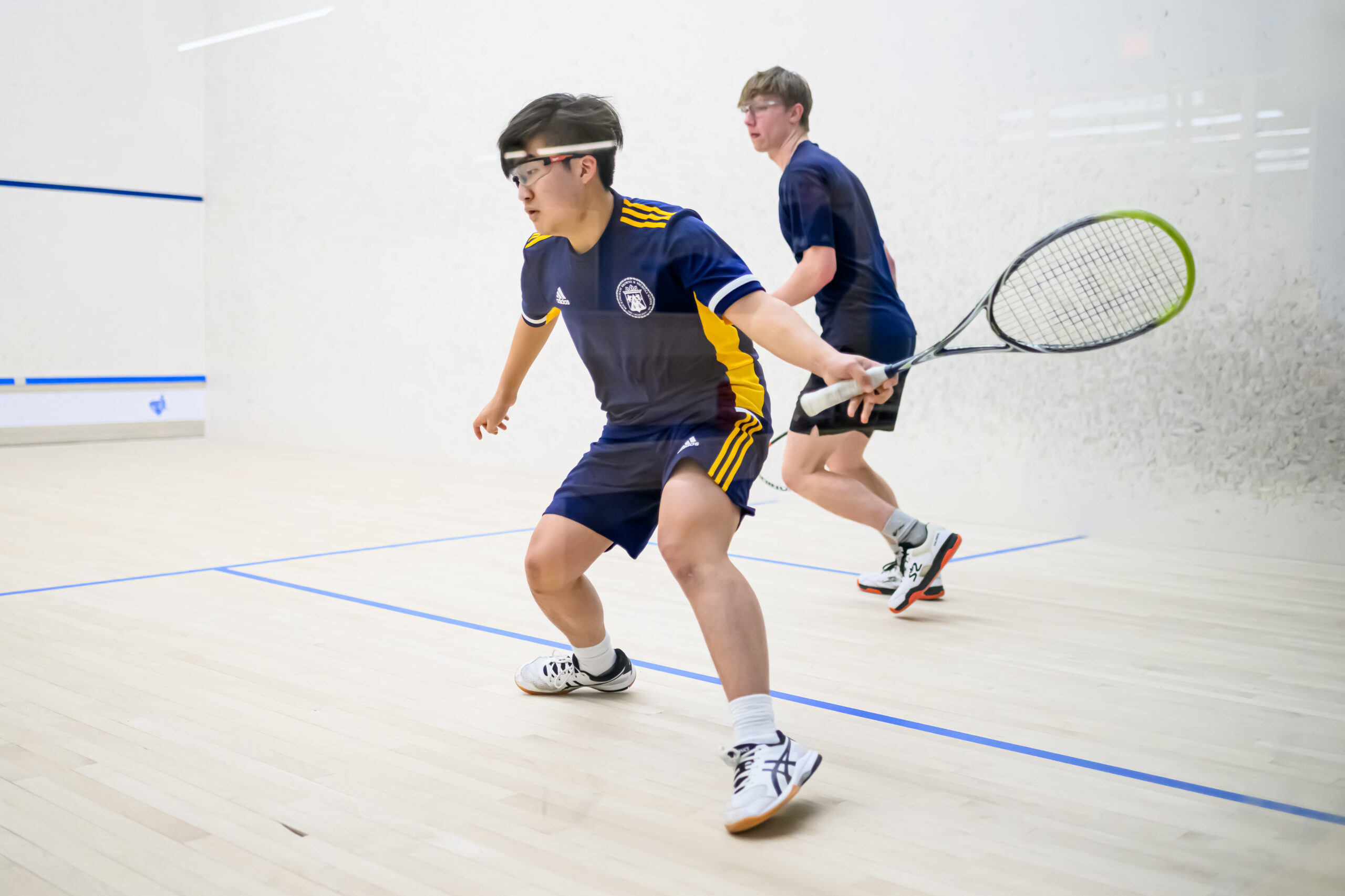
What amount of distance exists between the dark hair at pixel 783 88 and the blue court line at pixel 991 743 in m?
1.10

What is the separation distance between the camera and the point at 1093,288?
5.60 ft

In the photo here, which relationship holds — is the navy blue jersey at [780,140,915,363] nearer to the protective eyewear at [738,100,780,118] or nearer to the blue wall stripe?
the protective eyewear at [738,100,780,118]

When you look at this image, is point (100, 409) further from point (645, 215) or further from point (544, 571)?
point (645, 215)

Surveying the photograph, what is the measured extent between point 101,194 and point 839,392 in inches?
127

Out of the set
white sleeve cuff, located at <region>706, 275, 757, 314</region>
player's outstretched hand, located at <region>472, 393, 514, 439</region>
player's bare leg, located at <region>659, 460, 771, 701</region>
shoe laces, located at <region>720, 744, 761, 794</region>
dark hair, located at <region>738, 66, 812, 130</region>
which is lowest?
shoe laces, located at <region>720, 744, 761, 794</region>

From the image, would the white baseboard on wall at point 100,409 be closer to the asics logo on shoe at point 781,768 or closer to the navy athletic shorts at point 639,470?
the navy athletic shorts at point 639,470

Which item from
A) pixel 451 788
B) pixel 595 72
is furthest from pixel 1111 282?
pixel 595 72

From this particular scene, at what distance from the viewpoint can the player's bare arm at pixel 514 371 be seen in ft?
5.49

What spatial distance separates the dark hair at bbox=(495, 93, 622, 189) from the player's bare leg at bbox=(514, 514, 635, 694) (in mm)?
437

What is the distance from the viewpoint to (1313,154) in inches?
64.4

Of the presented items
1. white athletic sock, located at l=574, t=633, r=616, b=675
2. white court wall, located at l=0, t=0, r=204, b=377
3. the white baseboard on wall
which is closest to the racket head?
white athletic sock, located at l=574, t=633, r=616, b=675

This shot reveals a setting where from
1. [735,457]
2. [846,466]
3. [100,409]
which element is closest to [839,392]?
[735,457]

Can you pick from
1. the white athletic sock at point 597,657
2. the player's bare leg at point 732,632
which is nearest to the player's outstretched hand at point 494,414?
the white athletic sock at point 597,657

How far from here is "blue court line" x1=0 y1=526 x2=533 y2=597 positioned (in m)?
2.36
